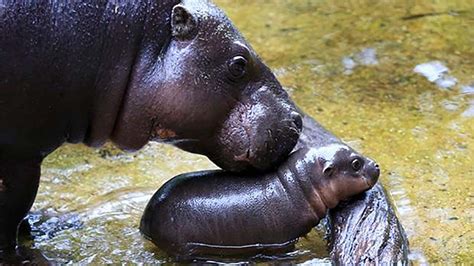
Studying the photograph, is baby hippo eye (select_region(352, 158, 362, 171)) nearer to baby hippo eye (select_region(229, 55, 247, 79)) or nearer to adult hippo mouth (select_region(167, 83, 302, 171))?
adult hippo mouth (select_region(167, 83, 302, 171))

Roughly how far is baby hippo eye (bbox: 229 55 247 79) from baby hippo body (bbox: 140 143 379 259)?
1.21 feet

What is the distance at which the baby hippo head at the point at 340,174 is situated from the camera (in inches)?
133

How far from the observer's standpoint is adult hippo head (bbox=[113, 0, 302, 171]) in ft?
10.4

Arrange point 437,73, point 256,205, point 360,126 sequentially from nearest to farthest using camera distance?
point 256,205
point 360,126
point 437,73

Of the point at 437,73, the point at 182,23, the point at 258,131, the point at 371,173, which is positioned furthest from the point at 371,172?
the point at 437,73

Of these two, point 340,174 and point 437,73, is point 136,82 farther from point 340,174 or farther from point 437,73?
point 437,73

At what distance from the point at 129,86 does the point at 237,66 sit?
13.6 inches

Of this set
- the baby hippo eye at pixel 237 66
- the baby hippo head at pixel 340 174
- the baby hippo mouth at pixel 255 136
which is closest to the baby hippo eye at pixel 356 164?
the baby hippo head at pixel 340 174

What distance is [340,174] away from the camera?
3.39 metres

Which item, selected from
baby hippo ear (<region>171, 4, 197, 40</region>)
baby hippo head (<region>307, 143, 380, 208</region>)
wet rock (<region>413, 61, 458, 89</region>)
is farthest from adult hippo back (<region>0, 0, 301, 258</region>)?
wet rock (<region>413, 61, 458, 89</region>)

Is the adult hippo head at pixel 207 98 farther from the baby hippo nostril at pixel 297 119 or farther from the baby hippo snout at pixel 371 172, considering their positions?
the baby hippo snout at pixel 371 172

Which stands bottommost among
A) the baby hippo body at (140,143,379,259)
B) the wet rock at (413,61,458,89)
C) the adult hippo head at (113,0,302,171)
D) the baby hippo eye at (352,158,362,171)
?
the wet rock at (413,61,458,89)

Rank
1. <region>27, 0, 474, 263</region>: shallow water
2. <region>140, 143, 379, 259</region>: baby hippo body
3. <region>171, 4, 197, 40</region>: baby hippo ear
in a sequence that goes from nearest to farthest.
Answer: <region>171, 4, 197, 40</region>: baby hippo ear
<region>140, 143, 379, 259</region>: baby hippo body
<region>27, 0, 474, 263</region>: shallow water

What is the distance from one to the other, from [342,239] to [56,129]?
97 centimetres
